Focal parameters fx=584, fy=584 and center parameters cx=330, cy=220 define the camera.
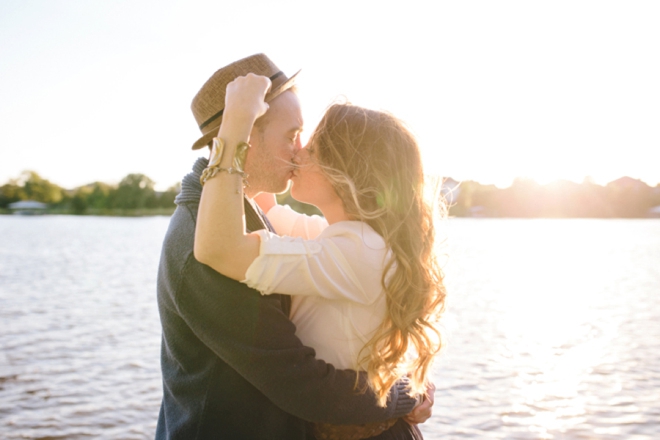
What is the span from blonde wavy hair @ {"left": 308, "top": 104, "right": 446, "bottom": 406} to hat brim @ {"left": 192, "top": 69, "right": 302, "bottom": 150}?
0.29 metres

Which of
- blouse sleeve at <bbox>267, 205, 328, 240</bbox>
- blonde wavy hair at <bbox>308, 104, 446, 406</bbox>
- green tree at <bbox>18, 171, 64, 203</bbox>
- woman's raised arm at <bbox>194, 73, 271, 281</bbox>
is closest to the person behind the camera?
woman's raised arm at <bbox>194, 73, 271, 281</bbox>

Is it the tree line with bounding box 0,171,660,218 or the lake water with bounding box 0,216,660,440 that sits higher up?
the tree line with bounding box 0,171,660,218

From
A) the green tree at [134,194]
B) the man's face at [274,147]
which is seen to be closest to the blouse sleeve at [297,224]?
the man's face at [274,147]

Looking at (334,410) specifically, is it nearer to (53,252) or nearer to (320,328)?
(320,328)

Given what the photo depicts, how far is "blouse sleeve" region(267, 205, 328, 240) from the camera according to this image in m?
2.73

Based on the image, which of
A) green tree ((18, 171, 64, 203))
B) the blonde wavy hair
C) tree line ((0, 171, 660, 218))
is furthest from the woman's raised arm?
green tree ((18, 171, 64, 203))

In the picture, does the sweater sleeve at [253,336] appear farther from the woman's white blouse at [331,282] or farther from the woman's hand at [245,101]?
the woman's hand at [245,101]

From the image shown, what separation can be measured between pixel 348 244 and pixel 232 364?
0.53m

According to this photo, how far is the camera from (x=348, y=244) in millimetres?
1929

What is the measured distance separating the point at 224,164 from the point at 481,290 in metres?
17.4

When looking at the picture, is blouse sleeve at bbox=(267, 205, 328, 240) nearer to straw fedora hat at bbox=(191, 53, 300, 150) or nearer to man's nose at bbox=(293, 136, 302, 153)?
man's nose at bbox=(293, 136, 302, 153)

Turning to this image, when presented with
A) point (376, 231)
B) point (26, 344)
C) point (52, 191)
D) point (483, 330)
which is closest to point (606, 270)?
point (483, 330)

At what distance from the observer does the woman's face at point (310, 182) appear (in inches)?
86.4

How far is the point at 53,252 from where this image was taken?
2988 cm
